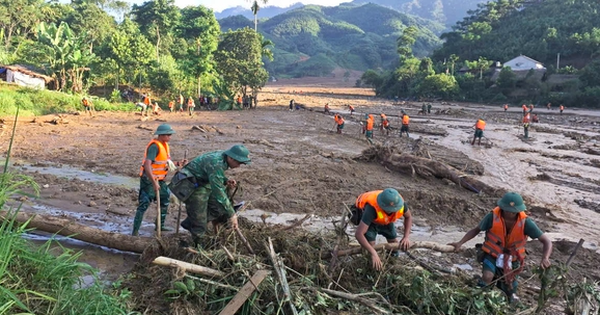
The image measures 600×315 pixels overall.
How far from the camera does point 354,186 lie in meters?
10.0

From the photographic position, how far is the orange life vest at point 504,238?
14.0ft

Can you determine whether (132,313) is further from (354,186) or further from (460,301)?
(354,186)

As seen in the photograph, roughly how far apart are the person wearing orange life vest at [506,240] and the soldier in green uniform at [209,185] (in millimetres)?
2516

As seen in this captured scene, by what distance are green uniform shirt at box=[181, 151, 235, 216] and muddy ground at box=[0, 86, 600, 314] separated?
49 centimetres

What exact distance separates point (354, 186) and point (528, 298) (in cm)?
536

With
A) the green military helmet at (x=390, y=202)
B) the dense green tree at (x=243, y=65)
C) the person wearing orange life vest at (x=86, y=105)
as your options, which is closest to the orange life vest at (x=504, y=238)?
the green military helmet at (x=390, y=202)

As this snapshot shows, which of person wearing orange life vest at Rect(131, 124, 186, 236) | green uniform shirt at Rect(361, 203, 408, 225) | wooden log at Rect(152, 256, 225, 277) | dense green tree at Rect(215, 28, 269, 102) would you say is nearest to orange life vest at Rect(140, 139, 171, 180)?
person wearing orange life vest at Rect(131, 124, 186, 236)

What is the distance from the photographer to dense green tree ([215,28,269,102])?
1203 inches

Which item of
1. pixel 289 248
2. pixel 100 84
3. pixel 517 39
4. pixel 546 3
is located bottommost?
pixel 289 248

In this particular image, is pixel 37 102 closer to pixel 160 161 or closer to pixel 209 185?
pixel 160 161

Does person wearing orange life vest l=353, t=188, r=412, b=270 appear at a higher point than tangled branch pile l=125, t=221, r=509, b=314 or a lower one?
higher

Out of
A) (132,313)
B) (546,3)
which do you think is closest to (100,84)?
(132,313)

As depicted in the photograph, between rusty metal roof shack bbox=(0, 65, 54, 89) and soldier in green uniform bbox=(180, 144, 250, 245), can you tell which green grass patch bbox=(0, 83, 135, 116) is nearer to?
rusty metal roof shack bbox=(0, 65, 54, 89)

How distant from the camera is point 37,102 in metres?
21.5
